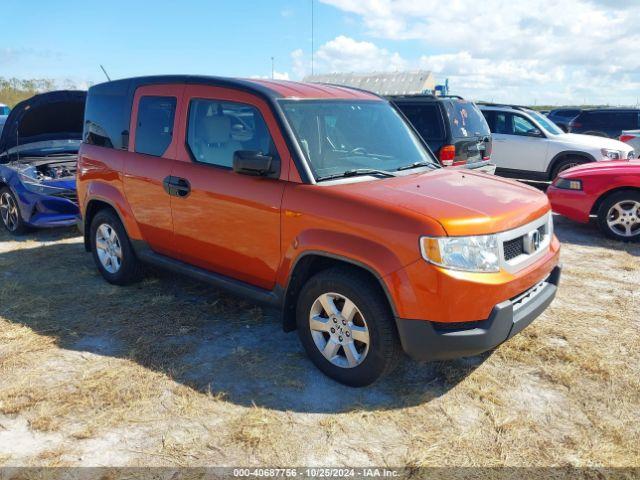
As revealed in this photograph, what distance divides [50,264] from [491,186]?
4958 mm

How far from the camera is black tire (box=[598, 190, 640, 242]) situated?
6.90 m

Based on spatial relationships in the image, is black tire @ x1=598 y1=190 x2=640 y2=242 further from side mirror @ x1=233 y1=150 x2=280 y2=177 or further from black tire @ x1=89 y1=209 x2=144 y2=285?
black tire @ x1=89 y1=209 x2=144 y2=285

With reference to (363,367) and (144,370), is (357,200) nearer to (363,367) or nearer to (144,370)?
(363,367)

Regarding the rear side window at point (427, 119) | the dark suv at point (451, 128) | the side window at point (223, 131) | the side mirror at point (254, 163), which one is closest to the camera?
the side mirror at point (254, 163)

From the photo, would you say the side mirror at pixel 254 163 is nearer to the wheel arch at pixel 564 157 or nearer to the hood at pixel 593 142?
the wheel arch at pixel 564 157

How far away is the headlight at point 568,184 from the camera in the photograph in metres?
7.23

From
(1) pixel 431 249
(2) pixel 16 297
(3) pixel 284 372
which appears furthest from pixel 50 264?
(1) pixel 431 249

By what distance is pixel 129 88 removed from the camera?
4.85m

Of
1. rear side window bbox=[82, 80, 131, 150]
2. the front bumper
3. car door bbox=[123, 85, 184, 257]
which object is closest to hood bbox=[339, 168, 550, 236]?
the front bumper

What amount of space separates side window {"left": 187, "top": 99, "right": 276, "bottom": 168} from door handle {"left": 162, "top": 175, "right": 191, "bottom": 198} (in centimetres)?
22

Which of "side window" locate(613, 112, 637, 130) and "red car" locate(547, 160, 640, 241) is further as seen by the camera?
"side window" locate(613, 112, 637, 130)

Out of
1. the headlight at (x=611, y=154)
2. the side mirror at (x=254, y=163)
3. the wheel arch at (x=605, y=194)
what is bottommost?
the wheel arch at (x=605, y=194)

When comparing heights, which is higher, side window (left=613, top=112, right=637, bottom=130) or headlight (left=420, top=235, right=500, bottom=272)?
side window (left=613, top=112, right=637, bottom=130)

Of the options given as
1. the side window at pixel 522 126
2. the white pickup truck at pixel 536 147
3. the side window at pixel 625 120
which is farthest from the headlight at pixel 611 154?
the side window at pixel 625 120
